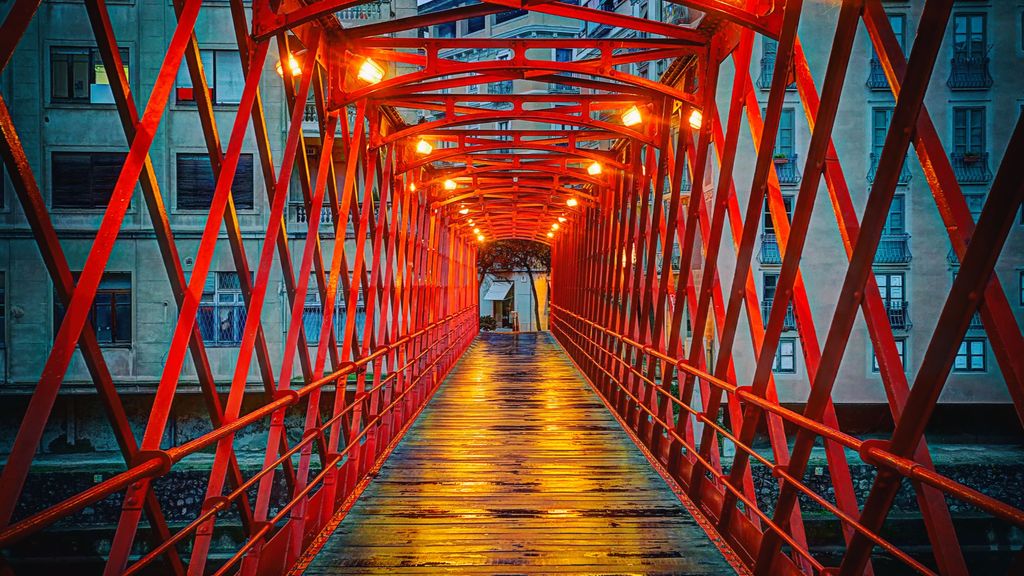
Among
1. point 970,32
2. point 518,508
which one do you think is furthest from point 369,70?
point 970,32

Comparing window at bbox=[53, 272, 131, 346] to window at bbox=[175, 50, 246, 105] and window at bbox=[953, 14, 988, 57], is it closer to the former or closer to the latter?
window at bbox=[175, 50, 246, 105]

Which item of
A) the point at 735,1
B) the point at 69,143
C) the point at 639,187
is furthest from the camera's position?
the point at 69,143

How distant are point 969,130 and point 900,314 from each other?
5937mm

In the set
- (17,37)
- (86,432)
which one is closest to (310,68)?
(17,37)

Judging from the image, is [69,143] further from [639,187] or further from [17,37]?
[17,37]

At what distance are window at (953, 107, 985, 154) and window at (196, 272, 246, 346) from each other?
70.3 feet

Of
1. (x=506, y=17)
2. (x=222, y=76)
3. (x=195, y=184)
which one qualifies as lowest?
(x=195, y=184)

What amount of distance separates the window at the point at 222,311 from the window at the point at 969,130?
21.4 metres

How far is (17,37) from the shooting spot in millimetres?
2221

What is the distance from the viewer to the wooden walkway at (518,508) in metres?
3.99

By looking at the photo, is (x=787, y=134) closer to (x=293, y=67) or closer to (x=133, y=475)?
(x=293, y=67)

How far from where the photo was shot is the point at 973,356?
1897cm

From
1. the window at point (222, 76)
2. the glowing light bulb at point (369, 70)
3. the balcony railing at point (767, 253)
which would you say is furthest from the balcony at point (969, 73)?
the window at point (222, 76)

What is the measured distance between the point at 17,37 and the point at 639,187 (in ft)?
24.6
